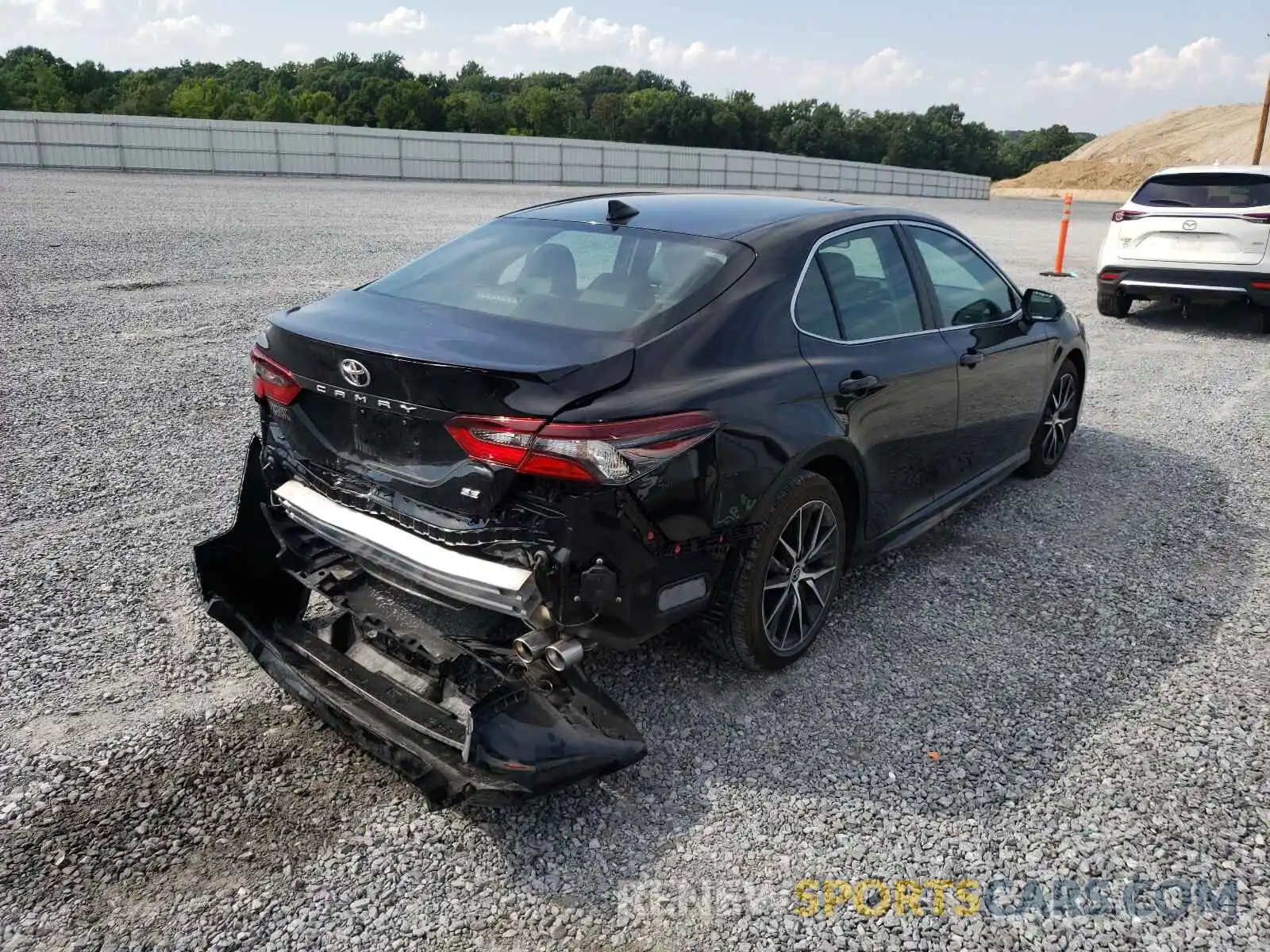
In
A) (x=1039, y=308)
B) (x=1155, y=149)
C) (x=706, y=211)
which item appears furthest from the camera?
(x=1155, y=149)

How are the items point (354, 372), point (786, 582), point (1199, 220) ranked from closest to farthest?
point (354, 372), point (786, 582), point (1199, 220)

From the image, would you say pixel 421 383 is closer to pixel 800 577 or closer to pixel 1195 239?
pixel 800 577

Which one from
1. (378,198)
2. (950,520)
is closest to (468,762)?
(950,520)

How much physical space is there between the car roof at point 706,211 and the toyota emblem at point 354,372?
1350 mm

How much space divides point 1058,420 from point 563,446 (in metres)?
4.37

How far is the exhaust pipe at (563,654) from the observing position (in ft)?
9.38

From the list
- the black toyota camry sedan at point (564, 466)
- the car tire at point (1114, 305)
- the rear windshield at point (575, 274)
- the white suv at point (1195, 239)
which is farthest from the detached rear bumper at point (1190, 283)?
the rear windshield at point (575, 274)

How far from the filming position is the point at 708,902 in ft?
8.73

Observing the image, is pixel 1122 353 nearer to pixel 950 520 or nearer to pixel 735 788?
pixel 950 520

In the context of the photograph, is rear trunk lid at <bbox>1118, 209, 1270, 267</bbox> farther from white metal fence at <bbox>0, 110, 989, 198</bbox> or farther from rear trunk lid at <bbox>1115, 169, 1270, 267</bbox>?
white metal fence at <bbox>0, 110, 989, 198</bbox>

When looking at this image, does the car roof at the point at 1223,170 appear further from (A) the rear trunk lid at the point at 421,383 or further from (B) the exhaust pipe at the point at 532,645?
(B) the exhaust pipe at the point at 532,645

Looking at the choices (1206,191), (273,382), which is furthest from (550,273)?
(1206,191)

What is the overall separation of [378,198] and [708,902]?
954 inches

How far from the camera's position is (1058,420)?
6098 millimetres
